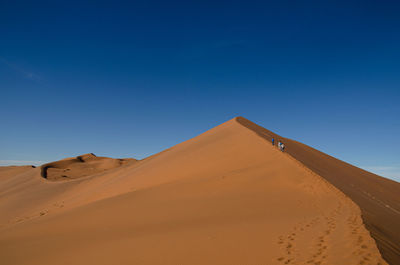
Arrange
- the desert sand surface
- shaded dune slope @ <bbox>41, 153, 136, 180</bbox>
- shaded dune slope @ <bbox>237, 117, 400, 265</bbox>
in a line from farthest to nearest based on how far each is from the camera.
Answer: shaded dune slope @ <bbox>41, 153, 136, 180</bbox> → shaded dune slope @ <bbox>237, 117, 400, 265</bbox> → the desert sand surface

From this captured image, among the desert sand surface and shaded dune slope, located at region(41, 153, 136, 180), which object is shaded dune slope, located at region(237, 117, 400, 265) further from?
shaded dune slope, located at region(41, 153, 136, 180)

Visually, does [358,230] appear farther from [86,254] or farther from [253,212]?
[86,254]

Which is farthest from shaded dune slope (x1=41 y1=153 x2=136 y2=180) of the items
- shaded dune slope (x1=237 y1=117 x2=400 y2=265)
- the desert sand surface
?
the desert sand surface

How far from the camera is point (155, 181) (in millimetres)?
15594

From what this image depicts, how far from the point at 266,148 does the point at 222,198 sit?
26.5 feet

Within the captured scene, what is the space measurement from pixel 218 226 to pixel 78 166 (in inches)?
1580

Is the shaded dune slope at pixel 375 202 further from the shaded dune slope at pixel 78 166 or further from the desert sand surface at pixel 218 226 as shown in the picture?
the shaded dune slope at pixel 78 166

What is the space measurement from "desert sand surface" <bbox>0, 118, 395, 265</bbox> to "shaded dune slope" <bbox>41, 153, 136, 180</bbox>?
84.7 feet

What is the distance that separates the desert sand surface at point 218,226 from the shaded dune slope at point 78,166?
1016 inches

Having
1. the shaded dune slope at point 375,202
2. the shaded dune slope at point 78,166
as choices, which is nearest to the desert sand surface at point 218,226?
the shaded dune slope at point 375,202

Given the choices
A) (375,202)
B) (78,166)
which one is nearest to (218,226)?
(375,202)

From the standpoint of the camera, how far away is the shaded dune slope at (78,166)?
35.5m

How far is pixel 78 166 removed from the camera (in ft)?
135

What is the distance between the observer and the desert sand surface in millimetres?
5398
